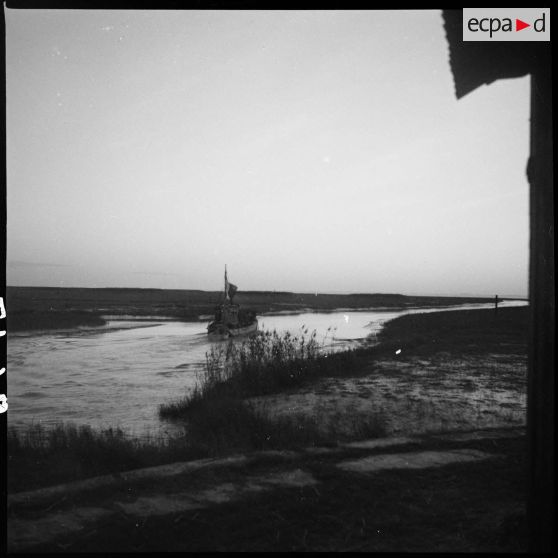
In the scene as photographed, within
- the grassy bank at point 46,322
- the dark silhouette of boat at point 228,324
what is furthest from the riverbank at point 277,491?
the grassy bank at point 46,322

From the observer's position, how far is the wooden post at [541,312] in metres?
2.34

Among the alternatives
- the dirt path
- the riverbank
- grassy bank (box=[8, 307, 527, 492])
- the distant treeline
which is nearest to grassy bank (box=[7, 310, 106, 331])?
the distant treeline

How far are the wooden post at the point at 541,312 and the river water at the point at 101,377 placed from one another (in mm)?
5492

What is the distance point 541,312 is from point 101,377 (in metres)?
11.3

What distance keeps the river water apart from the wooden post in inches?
216

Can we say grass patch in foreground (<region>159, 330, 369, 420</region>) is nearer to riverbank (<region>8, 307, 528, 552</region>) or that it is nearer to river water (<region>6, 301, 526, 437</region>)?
river water (<region>6, 301, 526, 437</region>)

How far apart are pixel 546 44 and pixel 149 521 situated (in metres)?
3.63

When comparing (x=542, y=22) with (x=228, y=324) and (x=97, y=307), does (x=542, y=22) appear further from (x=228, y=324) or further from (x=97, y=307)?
(x=97, y=307)

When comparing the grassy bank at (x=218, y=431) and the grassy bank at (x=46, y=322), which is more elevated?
the grassy bank at (x=218, y=431)

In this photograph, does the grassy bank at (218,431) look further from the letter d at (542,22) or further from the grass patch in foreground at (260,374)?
the letter d at (542,22)

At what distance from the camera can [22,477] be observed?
4.57 meters

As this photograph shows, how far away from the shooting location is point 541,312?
2381 millimetres

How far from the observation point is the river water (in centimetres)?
803

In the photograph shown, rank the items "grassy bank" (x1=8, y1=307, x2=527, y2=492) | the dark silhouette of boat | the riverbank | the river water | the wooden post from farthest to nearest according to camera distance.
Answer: the dark silhouette of boat → the river water → "grassy bank" (x1=8, y1=307, x2=527, y2=492) → the riverbank → the wooden post
